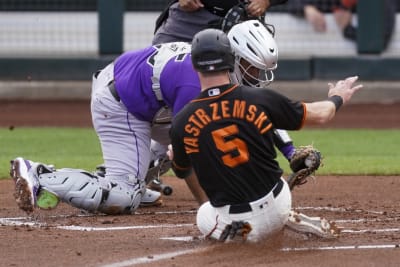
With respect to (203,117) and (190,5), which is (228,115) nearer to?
(203,117)

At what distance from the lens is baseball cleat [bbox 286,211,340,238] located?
552 centimetres

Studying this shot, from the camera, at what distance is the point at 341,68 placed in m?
15.7

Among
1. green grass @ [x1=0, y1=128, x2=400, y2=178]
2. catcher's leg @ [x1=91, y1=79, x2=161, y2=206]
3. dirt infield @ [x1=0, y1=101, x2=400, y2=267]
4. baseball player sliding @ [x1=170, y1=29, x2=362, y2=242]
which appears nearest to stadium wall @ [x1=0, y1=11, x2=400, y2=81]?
green grass @ [x1=0, y1=128, x2=400, y2=178]

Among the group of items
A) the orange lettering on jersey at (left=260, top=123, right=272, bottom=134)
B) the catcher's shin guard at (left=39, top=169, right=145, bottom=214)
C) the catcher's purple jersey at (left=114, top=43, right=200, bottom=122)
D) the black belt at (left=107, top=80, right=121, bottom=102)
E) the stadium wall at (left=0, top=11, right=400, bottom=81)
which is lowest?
the stadium wall at (left=0, top=11, right=400, bottom=81)

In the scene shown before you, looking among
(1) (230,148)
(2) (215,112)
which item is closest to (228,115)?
(2) (215,112)

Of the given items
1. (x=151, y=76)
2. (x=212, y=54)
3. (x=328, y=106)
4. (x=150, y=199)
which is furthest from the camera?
(x=150, y=199)

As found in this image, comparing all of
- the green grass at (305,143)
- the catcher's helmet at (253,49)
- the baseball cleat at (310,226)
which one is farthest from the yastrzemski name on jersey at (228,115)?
the green grass at (305,143)

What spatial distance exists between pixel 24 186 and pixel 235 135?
5.22ft

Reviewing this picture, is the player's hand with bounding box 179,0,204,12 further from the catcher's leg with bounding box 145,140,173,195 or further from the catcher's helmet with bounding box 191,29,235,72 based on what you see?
the catcher's helmet with bounding box 191,29,235,72

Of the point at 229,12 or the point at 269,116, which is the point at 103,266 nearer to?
the point at 269,116

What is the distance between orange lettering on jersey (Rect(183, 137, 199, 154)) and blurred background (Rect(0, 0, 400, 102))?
10.4 meters

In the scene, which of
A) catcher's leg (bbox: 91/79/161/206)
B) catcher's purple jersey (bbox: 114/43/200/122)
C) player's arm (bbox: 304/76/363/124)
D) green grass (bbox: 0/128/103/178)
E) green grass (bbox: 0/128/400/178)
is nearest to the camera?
player's arm (bbox: 304/76/363/124)

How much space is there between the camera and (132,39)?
16.1 m

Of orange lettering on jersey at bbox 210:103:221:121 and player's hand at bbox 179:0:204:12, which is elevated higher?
orange lettering on jersey at bbox 210:103:221:121
